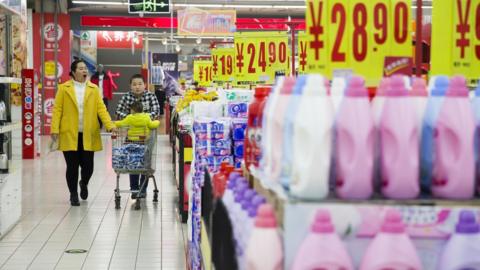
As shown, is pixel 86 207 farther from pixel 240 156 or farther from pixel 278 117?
pixel 278 117

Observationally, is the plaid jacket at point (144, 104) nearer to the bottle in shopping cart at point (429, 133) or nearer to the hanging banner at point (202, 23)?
the bottle in shopping cart at point (429, 133)

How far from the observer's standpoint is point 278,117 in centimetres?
232

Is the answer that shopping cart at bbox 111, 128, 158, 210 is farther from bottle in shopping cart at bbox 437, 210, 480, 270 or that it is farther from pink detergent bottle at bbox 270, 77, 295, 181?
bottle in shopping cart at bbox 437, 210, 480, 270

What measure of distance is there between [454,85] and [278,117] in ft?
1.76

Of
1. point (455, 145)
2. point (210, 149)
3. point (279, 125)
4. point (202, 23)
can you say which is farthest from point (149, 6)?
point (455, 145)

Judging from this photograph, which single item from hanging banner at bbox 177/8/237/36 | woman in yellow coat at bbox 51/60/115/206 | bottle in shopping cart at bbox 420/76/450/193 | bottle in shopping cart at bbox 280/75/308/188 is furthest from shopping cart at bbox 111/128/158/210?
hanging banner at bbox 177/8/237/36

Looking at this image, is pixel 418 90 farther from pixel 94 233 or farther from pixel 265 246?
pixel 94 233

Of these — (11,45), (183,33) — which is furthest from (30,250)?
(183,33)

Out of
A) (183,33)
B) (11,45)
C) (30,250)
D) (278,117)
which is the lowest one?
(30,250)

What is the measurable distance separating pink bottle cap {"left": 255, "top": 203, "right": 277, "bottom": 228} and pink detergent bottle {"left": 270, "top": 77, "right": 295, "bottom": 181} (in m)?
0.27

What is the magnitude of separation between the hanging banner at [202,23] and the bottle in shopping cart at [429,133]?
17739mm

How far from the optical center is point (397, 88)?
7.11 feet

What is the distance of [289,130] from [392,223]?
1.34 feet

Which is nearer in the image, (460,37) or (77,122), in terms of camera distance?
(460,37)
